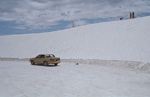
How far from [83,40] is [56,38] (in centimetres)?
951

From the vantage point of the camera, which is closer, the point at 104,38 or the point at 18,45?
the point at 104,38

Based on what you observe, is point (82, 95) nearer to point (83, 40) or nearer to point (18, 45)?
point (83, 40)

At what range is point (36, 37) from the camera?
47719mm

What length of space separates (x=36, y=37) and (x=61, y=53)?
59.8 ft

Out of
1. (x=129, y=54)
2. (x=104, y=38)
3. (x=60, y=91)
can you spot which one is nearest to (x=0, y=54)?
(x=104, y=38)

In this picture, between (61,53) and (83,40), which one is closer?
(61,53)

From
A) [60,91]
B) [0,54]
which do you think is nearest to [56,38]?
[0,54]

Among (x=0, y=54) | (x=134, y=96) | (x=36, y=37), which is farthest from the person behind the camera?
(x=36, y=37)

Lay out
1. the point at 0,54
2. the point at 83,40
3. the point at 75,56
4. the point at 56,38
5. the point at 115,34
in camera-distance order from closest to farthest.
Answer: the point at 75,56, the point at 115,34, the point at 83,40, the point at 0,54, the point at 56,38

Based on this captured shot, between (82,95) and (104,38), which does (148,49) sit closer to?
(104,38)

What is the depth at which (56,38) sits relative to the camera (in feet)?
138

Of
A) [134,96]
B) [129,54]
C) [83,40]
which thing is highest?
[83,40]

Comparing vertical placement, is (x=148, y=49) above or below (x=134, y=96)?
above

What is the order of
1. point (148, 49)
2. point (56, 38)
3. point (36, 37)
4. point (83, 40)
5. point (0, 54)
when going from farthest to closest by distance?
1. point (36, 37)
2. point (56, 38)
3. point (0, 54)
4. point (83, 40)
5. point (148, 49)
